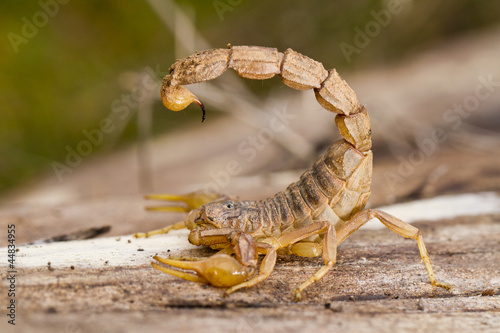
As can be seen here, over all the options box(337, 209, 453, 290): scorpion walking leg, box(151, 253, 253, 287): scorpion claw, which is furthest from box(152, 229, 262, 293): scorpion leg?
box(337, 209, 453, 290): scorpion walking leg

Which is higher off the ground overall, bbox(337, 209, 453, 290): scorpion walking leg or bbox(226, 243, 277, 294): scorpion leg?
bbox(337, 209, 453, 290): scorpion walking leg

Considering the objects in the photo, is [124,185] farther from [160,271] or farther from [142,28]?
[160,271]

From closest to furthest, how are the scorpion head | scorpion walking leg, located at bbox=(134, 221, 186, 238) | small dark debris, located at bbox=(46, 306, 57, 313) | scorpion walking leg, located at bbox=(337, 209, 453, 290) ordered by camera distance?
small dark debris, located at bbox=(46, 306, 57, 313) < scorpion walking leg, located at bbox=(337, 209, 453, 290) < the scorpion head < scorpion walking leg, located at bbox=(134, 221, 186, 238)

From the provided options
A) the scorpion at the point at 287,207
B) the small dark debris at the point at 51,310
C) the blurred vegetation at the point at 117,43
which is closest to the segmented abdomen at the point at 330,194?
the scorpion at the point at 287,207

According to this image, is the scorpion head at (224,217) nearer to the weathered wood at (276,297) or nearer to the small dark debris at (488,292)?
the weathered wood at (276,297)

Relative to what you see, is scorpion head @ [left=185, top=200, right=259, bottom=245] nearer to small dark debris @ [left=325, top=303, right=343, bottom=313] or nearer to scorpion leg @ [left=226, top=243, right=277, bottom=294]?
scorpion leg @ [left=226, top=243, right=277, bottom=294]

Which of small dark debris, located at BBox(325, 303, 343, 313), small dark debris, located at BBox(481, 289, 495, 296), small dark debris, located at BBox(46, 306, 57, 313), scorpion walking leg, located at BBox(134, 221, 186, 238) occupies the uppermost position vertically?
scorpion walking leg, located at BBox(134, 221, 186, 238)

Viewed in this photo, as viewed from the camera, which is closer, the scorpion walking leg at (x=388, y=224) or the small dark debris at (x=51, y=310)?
the small dark debris at (x=51, y=310)
